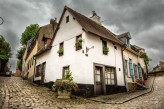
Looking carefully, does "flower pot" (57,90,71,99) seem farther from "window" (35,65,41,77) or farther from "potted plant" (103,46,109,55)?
"window" (35,65,41,77)

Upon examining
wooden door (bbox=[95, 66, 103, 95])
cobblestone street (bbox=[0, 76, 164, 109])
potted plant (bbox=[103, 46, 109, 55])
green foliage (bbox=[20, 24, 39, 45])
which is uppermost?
green foliage (bbox=[20, 24, 39, 45])

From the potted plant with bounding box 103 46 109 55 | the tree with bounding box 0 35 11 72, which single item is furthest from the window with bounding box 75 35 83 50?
the tree with bounding box 0 35 11 72

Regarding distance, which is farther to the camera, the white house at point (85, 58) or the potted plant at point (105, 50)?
the potted plant at point (105, 50)

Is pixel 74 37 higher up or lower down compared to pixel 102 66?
higher up

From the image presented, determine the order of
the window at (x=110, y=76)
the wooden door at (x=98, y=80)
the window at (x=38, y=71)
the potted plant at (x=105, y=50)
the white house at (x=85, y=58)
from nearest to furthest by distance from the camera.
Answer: the white house at (x=85, y=58), the wooden door at (x=98, y=80), the window at (x=110, y=76), the potted plant at (x=105, y=50), the window at (x=38, y=71)

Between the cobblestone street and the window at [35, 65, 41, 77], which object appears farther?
the window at [35, 65, 41, 77]

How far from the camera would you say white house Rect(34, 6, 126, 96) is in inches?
431

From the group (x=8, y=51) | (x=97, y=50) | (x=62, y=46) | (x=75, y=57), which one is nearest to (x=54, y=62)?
(x=62, y=46)

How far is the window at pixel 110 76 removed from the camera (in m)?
12.4

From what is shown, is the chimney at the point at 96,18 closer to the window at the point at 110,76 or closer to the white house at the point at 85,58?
the white house at the point at 85,58

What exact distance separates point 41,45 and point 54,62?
672cm

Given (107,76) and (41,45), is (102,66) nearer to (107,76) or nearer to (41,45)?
(107,76)

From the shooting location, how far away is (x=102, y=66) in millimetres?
11953

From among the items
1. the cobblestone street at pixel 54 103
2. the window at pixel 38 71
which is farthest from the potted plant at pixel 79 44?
the window at pixel 38 71
